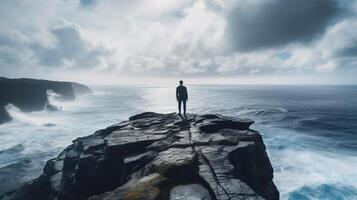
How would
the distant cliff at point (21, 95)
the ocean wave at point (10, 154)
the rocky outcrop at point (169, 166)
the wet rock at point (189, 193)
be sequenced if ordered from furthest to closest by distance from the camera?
1. the distant cliff at point (21, 95)
2. the ocean wave at point (10, 154)
3. the rocky outcrop at point (169, 166)
4. the wet rock at point (189, 193)

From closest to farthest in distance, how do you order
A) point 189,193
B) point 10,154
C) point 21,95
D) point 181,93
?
point 189,193, point 181,93, point 10,154, point 21,95

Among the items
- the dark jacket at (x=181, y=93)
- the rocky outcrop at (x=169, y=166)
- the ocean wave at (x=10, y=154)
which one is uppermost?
the dark jacket at (x=181, y=93)

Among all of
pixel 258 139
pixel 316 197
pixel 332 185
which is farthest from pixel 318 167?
pixel 258 139

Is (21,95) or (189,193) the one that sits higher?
(21,95)

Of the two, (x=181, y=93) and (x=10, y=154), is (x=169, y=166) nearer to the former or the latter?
(x=181, y=93)

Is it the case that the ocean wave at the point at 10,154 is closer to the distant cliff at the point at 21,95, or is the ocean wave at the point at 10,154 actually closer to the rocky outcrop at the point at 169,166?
the rocky outcrop at the point at 169,166

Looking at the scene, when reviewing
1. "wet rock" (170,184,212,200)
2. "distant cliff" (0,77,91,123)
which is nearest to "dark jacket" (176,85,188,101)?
"wet rock" (170,184,212,200)

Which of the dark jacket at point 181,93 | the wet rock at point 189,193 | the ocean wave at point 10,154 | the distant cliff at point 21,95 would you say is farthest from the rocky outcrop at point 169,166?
the distant cliff at point 21,95

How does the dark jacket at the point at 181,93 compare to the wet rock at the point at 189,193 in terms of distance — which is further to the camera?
the dark jacket at the point at 181,93

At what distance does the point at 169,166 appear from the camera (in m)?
8.36

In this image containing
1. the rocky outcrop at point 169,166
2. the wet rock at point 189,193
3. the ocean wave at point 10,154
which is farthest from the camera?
the ocean wave at point 10,154

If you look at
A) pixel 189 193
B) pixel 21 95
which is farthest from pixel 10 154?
pixel 21 95

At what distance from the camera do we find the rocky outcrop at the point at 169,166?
7.61 meters

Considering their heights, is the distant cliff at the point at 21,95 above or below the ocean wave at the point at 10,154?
above
